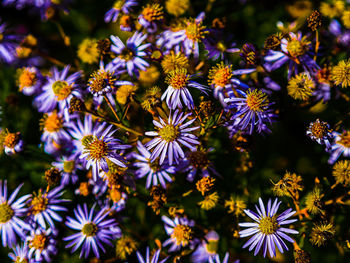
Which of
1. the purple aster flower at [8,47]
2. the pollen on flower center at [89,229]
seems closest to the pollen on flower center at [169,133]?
the pollen on flower center at [89,229]

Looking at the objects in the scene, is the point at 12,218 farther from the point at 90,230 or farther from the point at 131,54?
the point at 131,54

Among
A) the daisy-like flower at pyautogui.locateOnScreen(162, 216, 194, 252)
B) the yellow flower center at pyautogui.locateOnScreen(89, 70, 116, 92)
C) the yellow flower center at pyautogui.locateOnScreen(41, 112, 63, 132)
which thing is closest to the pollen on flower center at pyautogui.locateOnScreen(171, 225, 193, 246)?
the daisy-like flower at pyautogui.locateOnScreen(162, 216, 194, 252)

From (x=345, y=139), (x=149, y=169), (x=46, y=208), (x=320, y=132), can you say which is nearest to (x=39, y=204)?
(x=46, y=208)

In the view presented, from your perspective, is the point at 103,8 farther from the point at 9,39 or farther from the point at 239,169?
the point at 239,169

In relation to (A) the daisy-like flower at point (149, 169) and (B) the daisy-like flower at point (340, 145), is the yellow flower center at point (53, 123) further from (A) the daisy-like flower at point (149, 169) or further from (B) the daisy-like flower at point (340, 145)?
(B) the daisy-like flower at point (340, 145)

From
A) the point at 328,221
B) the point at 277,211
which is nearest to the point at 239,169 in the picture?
the point at 277,211
